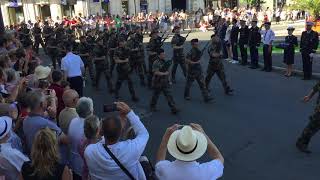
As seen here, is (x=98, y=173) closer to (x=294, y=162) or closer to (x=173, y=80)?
(x=294, y=162)

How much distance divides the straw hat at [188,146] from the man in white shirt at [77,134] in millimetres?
1648

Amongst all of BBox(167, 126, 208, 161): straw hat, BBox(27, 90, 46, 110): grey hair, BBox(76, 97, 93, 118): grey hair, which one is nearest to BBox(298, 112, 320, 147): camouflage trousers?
BBox(76, 97, 93, 118): grey hair

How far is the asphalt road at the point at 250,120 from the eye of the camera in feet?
26.0

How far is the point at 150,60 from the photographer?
15875 mm

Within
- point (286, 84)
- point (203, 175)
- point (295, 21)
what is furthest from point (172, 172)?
point (295, 21)

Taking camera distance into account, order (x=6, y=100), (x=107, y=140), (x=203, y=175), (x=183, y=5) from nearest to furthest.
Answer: (x=203, y=175)
(x=107, y=140)
(x=6, y=100)
(x=183, y=5)

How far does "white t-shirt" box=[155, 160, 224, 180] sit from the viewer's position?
4016 millimetres

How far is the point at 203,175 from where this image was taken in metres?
4.03

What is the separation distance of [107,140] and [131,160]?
0.29 meters

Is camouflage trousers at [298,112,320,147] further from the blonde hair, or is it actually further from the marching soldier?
the marching soldier

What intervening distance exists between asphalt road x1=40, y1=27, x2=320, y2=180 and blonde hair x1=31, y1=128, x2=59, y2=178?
398 cm

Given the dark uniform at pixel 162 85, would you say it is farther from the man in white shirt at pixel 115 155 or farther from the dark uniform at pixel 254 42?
the man in white shirt at pixel 115 155

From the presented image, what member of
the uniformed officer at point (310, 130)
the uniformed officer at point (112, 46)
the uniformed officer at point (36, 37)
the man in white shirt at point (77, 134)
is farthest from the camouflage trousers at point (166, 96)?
the uniformed officer at point (36, 37)

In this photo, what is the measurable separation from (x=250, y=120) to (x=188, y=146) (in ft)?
23.1
